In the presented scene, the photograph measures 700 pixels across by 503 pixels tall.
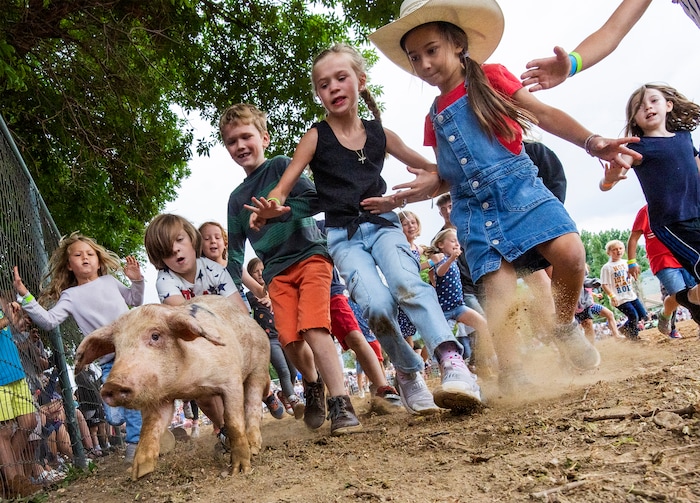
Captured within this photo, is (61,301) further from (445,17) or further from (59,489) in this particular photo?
(445,17)

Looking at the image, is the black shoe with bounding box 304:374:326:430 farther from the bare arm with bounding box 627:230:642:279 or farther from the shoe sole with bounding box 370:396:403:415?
the bare arm with bounding box 627:230:642:279

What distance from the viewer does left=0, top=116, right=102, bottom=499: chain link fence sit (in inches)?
161

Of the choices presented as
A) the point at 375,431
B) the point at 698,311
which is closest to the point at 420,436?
the point at 375,431

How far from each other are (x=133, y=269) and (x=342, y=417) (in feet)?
8.54

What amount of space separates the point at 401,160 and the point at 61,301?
2944 mm

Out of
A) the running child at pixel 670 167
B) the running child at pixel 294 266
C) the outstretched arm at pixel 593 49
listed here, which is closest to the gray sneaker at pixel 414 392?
the running child at pixel 294 266

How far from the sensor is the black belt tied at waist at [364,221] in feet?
13.6

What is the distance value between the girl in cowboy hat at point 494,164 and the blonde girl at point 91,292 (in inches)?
108

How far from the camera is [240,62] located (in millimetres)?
10445

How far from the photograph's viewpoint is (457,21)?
411 centimetres

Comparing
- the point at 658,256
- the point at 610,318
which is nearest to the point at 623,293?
the point at 610,318

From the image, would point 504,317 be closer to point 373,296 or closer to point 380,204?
point 373,296

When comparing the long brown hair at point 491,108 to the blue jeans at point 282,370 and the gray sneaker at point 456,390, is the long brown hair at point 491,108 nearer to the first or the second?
the gray sneaker at point 456,390

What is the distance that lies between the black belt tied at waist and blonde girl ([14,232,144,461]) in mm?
2157
